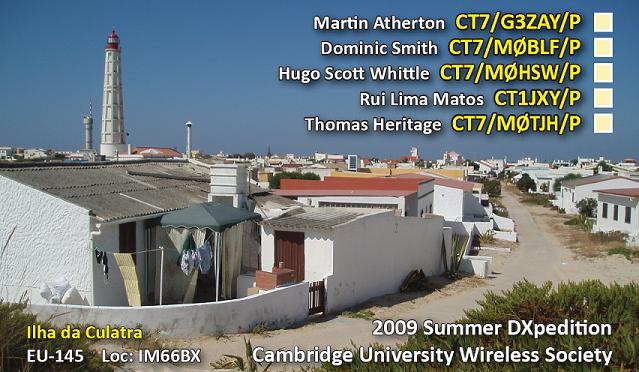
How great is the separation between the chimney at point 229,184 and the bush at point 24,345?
8.69 metres

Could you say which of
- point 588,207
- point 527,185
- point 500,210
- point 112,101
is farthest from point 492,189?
point 112,101

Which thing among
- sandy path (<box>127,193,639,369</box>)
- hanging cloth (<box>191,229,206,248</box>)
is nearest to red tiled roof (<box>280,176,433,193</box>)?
sandy path (<box>127,193,639,369</box>)

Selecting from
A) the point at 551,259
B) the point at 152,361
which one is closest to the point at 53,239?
the point at 152,361

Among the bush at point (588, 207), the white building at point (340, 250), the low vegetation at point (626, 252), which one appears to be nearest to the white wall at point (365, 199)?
the white building at point (340, 250)

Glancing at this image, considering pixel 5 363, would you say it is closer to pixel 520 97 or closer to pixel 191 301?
pixel 191 301

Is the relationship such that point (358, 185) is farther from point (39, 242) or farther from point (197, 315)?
point (39, 242)

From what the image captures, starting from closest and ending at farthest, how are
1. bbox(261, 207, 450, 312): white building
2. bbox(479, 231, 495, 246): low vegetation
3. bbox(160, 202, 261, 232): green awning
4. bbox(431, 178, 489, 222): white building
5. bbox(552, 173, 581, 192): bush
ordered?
bbox(160, 202, 261, 232): green awning → bbox(261, 207, 450, 312): white building → bbox(479, 231, 495, 246): low vegetation → bbox(431, 178, 489, 222): white building → bbox(552, 173, 581, 192): bush

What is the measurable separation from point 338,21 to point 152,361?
7.13 m

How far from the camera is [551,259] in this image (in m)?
24.3

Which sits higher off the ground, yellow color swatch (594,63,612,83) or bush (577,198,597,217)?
yellow color swatch (594,63,612,83)

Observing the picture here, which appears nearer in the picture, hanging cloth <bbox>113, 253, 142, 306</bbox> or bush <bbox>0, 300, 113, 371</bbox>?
bush <bbox>0, 300, 113, 371</bbox>

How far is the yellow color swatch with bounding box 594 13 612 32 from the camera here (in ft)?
34.7

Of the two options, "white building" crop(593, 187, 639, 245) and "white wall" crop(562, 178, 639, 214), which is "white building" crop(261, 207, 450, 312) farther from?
"white wall" crop(562, 178, 639, 214)

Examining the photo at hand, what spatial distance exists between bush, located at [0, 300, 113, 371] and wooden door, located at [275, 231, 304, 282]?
7499 millimetres
